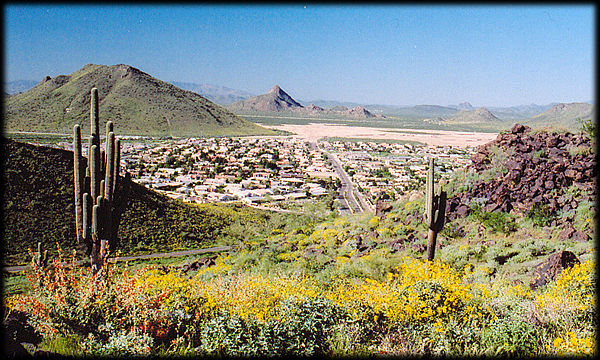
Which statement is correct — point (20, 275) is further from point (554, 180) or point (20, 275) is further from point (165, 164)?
point (165, 164)

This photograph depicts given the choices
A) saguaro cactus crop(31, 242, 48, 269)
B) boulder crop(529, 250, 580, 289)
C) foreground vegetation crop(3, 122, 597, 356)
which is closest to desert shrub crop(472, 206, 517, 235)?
boulder crop(529, 250, 580, 289)

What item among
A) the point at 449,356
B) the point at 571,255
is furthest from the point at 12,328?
the point at 571,255

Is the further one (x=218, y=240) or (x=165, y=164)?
(x=165, y=164)

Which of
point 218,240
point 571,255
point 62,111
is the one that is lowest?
point 218,240

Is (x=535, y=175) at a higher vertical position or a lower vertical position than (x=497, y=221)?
higher

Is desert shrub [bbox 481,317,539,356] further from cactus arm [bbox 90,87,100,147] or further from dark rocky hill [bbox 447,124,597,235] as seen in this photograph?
dark rocky hill [bbox 447,124,597,235]

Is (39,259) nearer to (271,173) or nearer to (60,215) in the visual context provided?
(60,215)

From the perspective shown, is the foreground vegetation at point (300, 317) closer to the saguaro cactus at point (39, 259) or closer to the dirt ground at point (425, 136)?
the saguaro cactus at point (39, 259)

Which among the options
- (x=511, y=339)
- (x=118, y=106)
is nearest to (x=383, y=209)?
(x=511, y=339)
